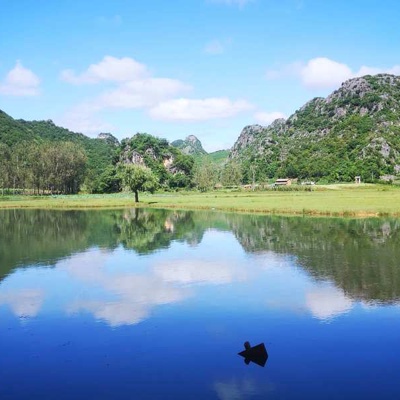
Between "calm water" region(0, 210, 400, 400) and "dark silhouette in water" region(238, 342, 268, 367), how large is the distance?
30 centimetres

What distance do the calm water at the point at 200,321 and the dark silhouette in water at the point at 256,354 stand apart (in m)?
0.30

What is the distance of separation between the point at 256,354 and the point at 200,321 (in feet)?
14.2

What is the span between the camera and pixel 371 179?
→ 159 m

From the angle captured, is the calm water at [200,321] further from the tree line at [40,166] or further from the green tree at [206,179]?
the green tree at [206,179]

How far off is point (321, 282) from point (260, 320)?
6970 mm

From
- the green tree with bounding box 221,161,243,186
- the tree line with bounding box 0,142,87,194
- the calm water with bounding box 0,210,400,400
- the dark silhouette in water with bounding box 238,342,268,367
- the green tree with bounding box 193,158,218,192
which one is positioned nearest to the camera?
the calm water with bounding box 0,210,400,400

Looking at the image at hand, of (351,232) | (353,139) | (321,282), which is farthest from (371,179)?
(321,282)

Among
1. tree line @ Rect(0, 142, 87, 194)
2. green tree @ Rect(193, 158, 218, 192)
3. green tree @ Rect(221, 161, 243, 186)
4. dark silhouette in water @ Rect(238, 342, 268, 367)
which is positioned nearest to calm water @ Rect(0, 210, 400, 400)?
dark silhouette in water @ Rect(238, 342, 268, 367)

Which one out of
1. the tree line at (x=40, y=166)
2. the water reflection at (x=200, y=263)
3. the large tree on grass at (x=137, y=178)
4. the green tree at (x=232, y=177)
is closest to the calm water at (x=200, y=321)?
the water reflection at (x=200, y=263)

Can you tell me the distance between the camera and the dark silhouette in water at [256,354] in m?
14.0

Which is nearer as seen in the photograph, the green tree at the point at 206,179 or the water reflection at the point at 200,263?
the water reflection at the point at 200,263

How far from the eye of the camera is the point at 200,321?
18.1 m

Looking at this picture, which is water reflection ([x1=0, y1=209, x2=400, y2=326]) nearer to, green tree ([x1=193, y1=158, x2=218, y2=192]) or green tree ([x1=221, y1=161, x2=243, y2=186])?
green tree ([x1=193, y1=158, x2=218, y2=192])

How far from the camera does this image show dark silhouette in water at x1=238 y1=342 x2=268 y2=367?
14047mm
